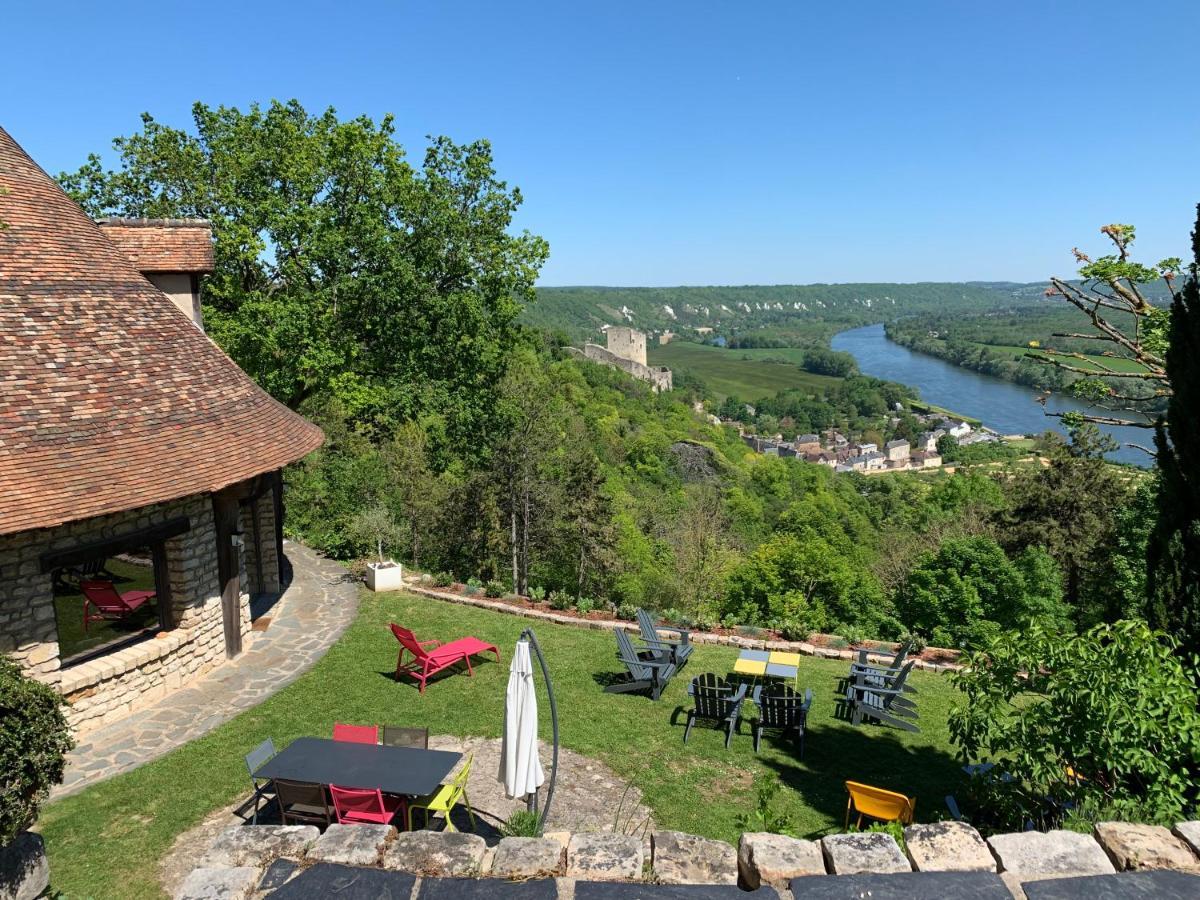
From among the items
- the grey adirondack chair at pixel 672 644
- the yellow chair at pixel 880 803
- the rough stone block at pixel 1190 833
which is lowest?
the grey adirondack chair at pixel 672 644

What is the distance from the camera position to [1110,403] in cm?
1409

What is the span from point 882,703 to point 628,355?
119083 mm

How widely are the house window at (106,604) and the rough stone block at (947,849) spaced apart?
9.97 m

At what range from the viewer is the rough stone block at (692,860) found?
446cm

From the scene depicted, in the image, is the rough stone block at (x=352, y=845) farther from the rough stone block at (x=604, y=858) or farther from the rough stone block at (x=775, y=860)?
the rough stone block at (x=775, y=860)

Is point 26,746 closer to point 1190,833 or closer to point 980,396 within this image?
point 1190,833

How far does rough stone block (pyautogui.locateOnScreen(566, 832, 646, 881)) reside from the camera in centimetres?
446

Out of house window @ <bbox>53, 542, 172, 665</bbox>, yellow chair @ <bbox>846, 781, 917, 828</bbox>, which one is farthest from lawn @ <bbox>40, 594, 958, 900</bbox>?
house window @ <bbox>53, 542, 172, 665</bbox>

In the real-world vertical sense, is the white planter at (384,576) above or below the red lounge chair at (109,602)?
below

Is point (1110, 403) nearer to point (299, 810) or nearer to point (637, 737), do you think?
point (637, 737)

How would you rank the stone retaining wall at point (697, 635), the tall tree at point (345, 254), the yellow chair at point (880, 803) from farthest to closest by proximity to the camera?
the tall tree at point (345, 254), the stone retaining wall at point (697, 635), the yellow chair at point (880, 803)

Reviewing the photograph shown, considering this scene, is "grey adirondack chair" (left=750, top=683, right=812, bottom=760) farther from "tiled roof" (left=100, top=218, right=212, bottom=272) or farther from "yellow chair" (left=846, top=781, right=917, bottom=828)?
"tiled roof" (left=100, top=218, right=212, bottom=272)

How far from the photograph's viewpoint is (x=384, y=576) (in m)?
15.2

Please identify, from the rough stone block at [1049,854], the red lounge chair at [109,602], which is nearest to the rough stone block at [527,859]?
the rough stone block at [1049,854]
